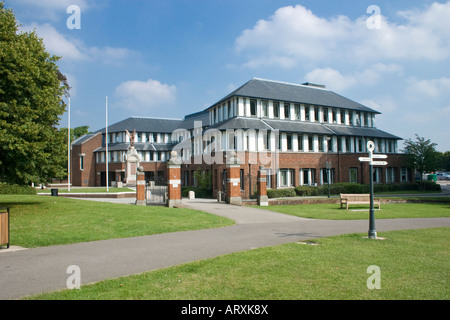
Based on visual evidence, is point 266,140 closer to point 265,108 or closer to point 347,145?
point 265,108

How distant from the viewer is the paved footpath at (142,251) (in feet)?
21.3

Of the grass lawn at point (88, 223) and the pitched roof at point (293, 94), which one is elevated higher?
the pitched roof at point (293, 94)

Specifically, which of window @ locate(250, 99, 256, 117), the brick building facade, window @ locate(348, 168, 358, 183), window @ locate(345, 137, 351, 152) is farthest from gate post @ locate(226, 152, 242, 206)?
window @ locate(345, 137, 351, 152)

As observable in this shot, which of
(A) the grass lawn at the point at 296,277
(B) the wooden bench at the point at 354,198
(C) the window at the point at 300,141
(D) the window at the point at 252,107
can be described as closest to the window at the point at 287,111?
(C) the window at the point at 300,141

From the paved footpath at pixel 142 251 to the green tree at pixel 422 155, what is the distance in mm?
29720

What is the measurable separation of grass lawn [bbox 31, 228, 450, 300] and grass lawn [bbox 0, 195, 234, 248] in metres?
5.05

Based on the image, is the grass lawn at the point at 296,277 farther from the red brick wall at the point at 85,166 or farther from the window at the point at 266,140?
the red brick wall at the point at 85,166

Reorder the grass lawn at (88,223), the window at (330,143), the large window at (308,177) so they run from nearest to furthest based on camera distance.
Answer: the grass lawn at (88,223)
the large window at (308,177)
the window at (330,143)

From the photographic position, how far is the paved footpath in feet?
21.3
